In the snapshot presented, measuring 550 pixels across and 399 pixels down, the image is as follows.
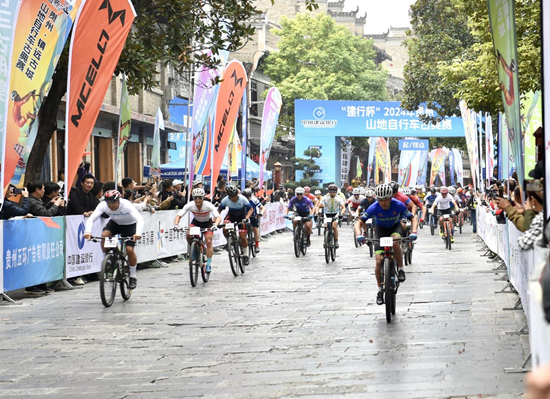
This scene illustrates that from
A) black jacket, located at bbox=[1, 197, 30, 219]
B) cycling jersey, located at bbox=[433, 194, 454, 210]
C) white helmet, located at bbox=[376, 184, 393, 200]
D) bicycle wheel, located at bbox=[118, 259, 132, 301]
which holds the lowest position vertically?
bicycle wheel, located at bbox=[118, 259, 132, 301]

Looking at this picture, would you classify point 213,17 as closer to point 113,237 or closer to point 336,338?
point 113,237

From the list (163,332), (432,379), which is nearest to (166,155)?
(163,332)

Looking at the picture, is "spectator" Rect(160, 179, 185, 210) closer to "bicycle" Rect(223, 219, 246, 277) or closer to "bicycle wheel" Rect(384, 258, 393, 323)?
"bicycle" Rect(223, 219, 246, 277)

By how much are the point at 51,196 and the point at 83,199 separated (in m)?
0.93

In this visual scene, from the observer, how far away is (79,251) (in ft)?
52.9

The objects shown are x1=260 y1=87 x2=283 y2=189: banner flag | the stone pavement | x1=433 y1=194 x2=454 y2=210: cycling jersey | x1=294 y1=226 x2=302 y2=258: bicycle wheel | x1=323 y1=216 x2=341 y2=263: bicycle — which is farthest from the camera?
x1=260 y1=87 x2=283 y2=189: banner flag

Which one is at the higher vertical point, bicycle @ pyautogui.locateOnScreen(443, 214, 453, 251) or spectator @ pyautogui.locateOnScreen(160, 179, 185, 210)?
spectator @ pyautogui.locateOnScreen(160, 179, 185, 210)

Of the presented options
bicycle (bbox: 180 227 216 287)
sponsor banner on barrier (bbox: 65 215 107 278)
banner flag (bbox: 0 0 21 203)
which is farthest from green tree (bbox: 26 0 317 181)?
banner flag (bbox: 0 0 21 203)

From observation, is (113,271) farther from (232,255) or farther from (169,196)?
(169,196)

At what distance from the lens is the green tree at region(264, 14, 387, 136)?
214ft

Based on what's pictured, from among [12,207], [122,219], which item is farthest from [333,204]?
[12,207]

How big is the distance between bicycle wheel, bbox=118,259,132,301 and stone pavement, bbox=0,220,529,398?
26 centimetres

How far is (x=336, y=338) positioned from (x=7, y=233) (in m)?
5.92

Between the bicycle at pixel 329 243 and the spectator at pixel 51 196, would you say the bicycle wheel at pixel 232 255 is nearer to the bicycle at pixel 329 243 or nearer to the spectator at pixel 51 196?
the spectator at pixel 51 196
